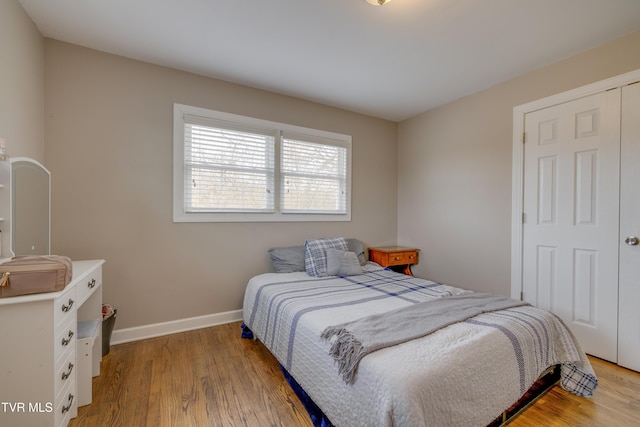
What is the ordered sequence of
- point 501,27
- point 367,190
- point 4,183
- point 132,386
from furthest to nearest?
point 367,190
point 501,27
point 132,386
point 4,183

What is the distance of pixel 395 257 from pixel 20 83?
12.3 ft

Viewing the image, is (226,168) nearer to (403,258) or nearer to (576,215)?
(403,258)

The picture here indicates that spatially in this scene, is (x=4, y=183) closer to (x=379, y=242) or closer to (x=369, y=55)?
(x=369, y=55)

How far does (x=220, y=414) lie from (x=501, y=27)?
3.17 meters

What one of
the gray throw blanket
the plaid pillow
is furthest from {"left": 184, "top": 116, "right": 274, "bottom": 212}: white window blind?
the gray throw blanket

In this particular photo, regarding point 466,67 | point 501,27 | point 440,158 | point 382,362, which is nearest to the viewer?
point 382,362

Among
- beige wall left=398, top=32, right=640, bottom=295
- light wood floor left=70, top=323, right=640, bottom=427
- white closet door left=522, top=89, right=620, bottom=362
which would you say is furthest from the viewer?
beige wall left=398, top=32, right=640, bottom=295

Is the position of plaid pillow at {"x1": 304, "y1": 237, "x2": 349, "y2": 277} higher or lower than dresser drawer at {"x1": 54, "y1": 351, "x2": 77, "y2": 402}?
higher

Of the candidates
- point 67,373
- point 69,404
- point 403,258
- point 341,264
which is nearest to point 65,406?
point 69,404

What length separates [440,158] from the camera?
3.46 meters

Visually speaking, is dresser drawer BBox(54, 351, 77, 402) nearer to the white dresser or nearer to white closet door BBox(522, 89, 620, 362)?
the white dresser

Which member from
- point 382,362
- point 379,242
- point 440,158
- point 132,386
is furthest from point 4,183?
point 440,158

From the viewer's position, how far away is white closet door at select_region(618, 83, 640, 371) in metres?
2.02

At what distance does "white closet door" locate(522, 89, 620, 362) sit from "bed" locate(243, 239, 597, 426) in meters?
0.79
